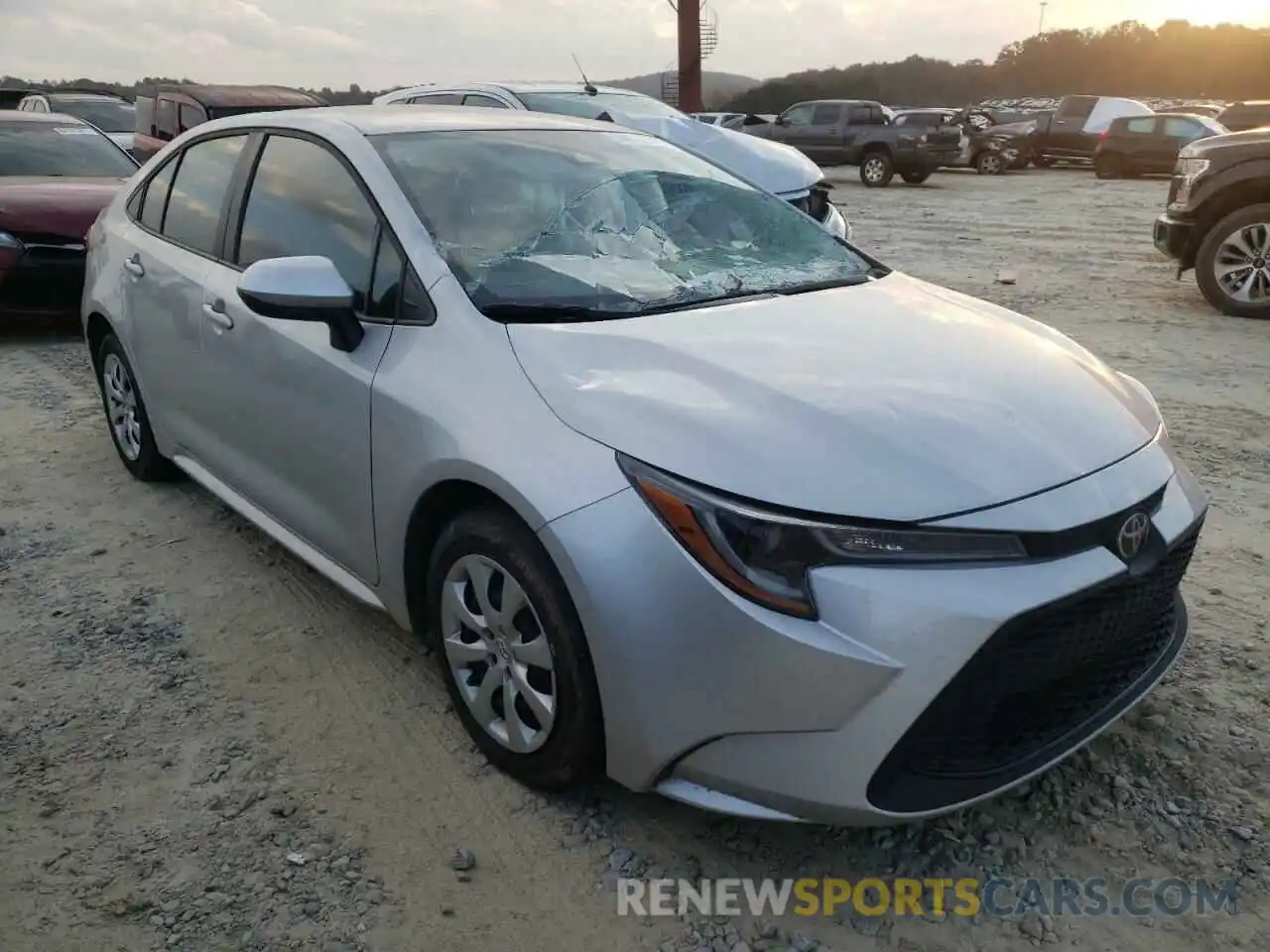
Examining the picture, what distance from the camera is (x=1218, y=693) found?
9.61 feet

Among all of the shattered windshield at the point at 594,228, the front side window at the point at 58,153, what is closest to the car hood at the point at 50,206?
the front side window at the point at 58,153

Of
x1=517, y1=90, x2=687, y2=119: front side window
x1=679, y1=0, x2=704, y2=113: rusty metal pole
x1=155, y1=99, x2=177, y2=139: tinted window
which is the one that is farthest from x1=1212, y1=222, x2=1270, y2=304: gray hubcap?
x1=679, y1=0, x2=704, y2=113: rusty metal pole

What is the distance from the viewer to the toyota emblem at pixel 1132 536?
2184 mm

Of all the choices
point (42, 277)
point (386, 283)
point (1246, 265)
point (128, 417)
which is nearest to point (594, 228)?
point (386, 283)

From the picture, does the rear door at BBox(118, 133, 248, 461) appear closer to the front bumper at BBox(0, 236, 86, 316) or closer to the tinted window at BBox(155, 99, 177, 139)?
the front bumper at BBox(0, 236, 86, 316)

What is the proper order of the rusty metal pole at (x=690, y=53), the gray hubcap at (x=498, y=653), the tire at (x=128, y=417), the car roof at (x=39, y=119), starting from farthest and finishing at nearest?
1. the rusty metal pole at (x=690, y=53)
2. the car roof at (x=39, y=119)
3. the tire at (x=128, y=417)
4. the gray hubcap at (x=498, y=653)

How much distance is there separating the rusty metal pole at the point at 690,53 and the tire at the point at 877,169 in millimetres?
9829

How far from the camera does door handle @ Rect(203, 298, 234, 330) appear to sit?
3384 millimetres

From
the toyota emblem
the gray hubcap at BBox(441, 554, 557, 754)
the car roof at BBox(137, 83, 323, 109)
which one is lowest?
the gray hubcap at BBox(441, 554, 557, 754)

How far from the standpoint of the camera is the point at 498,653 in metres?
2.51

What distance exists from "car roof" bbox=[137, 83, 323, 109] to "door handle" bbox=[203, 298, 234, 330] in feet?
28.2

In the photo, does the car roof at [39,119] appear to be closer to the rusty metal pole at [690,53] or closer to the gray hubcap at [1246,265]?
the gray hubcap at [1246,265]

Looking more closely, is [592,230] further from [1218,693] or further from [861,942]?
[1218,693]

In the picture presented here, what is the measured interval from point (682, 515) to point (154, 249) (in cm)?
290
